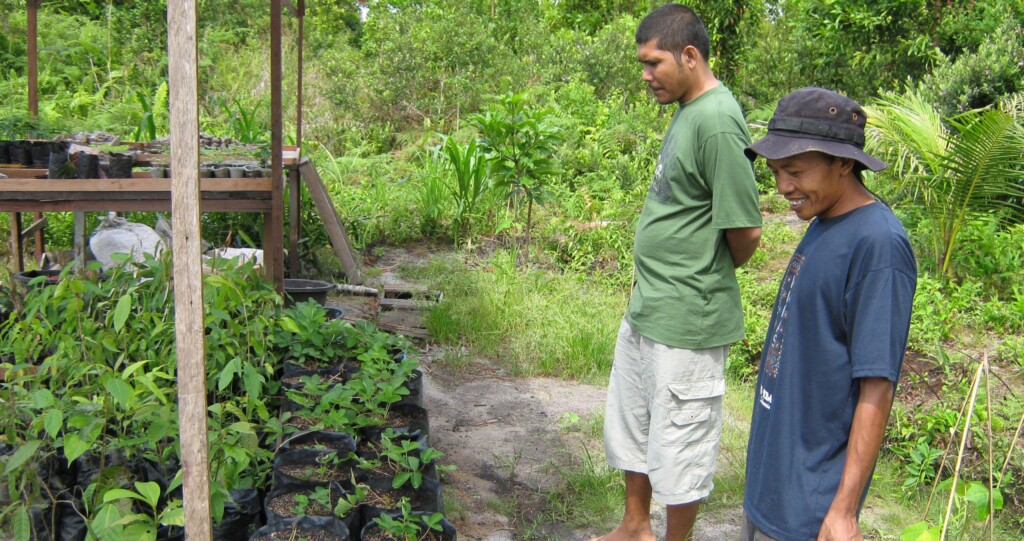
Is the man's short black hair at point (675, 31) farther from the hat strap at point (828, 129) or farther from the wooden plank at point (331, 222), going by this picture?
the wooden plank at point (331, 222)

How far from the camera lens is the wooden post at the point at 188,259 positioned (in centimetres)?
181

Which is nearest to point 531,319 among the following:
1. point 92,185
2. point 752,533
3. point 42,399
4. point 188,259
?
point 92,185

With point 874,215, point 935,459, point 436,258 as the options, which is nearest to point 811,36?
point 436,258

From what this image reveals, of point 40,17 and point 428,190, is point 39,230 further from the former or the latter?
point 40,17

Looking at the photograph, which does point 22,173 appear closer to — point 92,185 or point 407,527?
point 92,185

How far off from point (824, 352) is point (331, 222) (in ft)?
16.5

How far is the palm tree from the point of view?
5559mm

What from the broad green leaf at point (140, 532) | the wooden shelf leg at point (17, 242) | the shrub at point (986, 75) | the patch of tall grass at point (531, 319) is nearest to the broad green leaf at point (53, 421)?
the broad green leaf at point (140, 532)

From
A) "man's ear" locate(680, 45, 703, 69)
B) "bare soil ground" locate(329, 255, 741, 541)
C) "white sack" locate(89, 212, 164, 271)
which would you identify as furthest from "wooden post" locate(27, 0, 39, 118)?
"man's ear" locate(680, 45, 703, 69)

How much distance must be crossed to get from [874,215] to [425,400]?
3.20 m

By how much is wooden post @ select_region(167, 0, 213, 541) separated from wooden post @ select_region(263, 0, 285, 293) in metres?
2.06

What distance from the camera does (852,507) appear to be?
1668mm

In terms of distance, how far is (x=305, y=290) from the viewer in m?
5.15

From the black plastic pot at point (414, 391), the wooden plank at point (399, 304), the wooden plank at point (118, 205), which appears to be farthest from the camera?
the wooden plank at point (399, 304)
